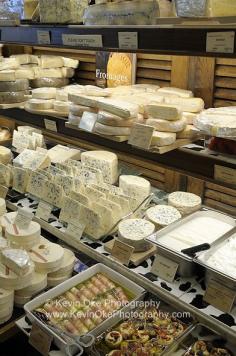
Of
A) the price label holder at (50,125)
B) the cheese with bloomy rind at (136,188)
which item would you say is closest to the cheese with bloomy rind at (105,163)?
the cheese with bloomy rind at (136,188)

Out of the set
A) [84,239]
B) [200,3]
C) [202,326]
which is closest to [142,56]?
[84,239]

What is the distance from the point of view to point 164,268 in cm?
162

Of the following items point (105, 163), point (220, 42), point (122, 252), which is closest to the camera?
point (220, 42)

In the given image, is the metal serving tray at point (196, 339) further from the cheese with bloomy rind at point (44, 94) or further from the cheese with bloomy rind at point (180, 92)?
the cheese with bloomy rind at point (44, 94)

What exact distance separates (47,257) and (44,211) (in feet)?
1.09

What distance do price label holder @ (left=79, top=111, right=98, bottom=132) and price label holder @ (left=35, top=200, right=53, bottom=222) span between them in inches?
21.9

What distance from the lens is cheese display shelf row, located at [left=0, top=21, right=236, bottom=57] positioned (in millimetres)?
1114

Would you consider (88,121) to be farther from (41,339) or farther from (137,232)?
(41,339)

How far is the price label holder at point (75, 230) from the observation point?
1.90 meters

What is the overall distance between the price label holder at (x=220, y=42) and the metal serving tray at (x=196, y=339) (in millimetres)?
1014

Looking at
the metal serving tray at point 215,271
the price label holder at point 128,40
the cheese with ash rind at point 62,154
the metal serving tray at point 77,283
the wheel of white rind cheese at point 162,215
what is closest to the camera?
the price label holder at point 128,40

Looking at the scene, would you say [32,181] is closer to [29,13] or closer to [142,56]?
[29,13]

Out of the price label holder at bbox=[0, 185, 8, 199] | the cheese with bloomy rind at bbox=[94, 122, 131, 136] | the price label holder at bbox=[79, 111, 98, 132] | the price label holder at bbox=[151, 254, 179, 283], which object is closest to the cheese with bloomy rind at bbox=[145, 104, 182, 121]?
the cheese with bloomy rind at bbox=[94, 122, 131, 136]

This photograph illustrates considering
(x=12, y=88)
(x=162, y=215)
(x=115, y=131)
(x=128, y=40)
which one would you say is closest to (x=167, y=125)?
(x=115, y=131)
